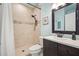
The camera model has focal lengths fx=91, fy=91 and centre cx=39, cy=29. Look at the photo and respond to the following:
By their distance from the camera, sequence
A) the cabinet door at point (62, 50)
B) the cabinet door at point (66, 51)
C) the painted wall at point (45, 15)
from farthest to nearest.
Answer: the painted wall at point (45, 15)
the cabinet door at point (62, 50)
the cabinet door at point (66, 51)

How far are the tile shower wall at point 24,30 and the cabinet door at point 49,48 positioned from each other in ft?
0.77

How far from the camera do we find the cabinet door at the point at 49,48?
1507mm

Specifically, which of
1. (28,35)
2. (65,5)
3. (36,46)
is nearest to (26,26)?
(28,35)

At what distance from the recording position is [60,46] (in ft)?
4.58

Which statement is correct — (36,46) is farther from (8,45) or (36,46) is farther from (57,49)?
(8,45)

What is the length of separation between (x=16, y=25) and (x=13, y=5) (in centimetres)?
33

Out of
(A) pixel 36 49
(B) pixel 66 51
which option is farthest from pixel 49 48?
(B) pixel 66 51

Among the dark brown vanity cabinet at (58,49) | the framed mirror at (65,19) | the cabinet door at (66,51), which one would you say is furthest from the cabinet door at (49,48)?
the framed mirror at (65,19)

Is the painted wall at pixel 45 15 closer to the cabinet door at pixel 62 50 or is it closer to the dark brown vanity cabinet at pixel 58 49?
the dark brown vanity cabinet at pixel 58 49

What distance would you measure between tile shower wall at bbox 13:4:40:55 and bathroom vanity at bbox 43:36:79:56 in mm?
242

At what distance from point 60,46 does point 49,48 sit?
308mm

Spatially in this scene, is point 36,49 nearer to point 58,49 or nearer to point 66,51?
point 58,49

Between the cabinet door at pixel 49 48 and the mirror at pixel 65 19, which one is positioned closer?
the mirror at pixel 65 19

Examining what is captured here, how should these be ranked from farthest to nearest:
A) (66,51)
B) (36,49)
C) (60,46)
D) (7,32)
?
(36,49)
(7,32)
(60,46)
(66,51)
